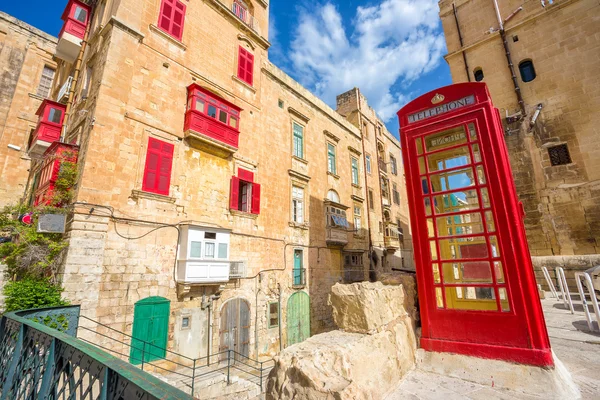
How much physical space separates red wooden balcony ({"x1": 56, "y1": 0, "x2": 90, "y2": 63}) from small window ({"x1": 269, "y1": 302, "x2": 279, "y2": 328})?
1387 cm

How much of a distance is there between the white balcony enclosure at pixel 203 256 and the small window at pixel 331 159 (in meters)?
9.32

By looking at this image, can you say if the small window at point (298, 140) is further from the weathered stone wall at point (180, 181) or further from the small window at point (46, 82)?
the small window at point (46, 82)

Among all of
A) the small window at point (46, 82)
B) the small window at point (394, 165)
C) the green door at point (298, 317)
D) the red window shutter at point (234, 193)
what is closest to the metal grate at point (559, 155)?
the green door at point (298, 317)

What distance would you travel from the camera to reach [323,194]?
54.6 feet

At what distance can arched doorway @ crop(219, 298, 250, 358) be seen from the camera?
10.2 metres

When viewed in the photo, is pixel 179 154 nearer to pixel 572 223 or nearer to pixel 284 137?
pixel 284 137

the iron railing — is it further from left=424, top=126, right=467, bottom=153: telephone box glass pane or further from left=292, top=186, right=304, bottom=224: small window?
left=292, top=186, right=304, bottom=224: small window

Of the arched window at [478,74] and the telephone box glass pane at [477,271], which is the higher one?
the arched window at [478,74]

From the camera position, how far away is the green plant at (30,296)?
629 centimetres

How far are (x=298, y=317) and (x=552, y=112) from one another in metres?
14.6

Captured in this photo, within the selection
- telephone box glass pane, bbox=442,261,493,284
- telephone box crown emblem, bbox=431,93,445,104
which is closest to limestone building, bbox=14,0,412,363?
telephone box glass pane, bbox=442,261,493,284

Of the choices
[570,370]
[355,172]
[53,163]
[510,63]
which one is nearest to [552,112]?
[510,63]

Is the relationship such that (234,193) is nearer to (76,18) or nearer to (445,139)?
(445,139)

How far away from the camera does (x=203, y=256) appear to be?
9641 millimetres
